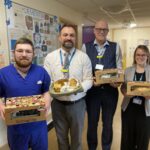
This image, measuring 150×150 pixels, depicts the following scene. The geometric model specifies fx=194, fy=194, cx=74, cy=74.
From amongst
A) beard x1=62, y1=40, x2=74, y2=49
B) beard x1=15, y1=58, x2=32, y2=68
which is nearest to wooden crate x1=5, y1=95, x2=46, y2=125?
beard x1=15, y1=58, x2=32, y2=68

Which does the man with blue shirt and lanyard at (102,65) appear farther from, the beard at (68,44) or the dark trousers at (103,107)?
the beard at (68,44)

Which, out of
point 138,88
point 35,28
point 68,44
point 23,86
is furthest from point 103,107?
point 35,28

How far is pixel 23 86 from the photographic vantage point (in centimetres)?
160

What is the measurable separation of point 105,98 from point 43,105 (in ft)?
2.92

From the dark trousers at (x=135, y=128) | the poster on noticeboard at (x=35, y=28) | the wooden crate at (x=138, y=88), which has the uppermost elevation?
the poster on noticeboard at (x=35, y=28)

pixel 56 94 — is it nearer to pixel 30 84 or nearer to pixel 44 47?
pixel 30 84

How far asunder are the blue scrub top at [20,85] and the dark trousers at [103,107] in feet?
2.37

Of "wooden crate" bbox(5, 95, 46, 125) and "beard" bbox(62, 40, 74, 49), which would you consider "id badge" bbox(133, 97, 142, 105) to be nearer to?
"beard" bbox(62, 40, 74, 49)

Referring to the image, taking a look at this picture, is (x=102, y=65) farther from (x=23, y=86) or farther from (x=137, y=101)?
(x=23, y=86)

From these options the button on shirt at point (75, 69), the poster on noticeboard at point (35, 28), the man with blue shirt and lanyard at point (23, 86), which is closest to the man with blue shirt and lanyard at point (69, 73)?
the button on shirt at point (75, 69)

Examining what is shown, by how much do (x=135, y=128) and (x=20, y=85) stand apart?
4.27 feet

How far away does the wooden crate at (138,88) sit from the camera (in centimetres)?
185

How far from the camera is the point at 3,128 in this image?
250cm

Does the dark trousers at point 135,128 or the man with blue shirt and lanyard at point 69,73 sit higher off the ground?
the man with blue shirt and lanyard at point 69,73
